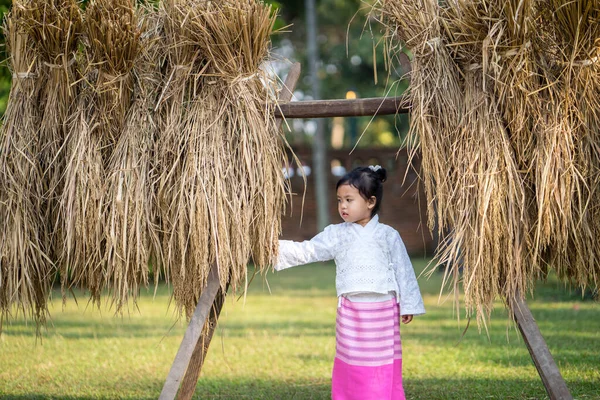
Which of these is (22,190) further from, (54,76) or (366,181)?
(366,181)

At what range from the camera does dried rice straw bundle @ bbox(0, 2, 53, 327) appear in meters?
3.42

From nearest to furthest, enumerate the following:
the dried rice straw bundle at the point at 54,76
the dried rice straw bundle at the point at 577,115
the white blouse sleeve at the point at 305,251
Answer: the dried rice straw bundle at the point at 577,115 → the dried rice straw bundle at the point at 54,76 → the white blouse sleeve at the point at 305,251

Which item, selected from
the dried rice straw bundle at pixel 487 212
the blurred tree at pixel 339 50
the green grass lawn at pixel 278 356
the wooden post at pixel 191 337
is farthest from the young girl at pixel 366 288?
the blurred tree at pixel 339 50

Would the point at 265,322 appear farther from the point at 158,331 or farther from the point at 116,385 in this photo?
the point at 116,385

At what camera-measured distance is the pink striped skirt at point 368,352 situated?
3496 mm

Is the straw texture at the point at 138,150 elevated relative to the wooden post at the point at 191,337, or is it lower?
elevated

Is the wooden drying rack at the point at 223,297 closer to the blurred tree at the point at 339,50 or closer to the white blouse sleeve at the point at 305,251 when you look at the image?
the white blouse sleeve at the point at 305,251

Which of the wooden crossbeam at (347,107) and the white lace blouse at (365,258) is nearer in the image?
the wooden crossbeam at (347,107)

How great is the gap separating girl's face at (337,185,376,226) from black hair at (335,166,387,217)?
0.07 ft

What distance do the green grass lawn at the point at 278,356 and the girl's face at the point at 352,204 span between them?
754 mm

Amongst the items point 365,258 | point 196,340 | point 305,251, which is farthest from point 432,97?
point 196,340

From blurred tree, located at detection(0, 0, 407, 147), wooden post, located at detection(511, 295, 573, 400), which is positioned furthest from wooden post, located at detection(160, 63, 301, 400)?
blurred tree, located at detection(0, 0, 407, 147)

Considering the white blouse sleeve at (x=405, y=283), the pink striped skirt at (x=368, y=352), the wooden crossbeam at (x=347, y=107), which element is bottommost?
the pink striped skirt at (x=368, y=352)

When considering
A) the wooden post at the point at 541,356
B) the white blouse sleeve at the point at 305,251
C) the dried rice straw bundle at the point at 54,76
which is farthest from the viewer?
the white blouse sleeve at the point at 305,251
